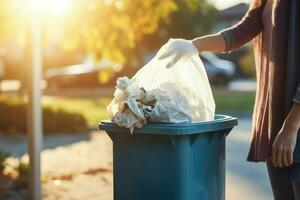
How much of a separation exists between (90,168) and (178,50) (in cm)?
546

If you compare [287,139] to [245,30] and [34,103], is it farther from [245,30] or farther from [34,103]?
[34,103]

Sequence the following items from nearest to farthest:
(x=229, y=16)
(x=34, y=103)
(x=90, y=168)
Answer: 1. (x=34, y=103)
2. (x=90, y=168)
3. (x=229, y=16)

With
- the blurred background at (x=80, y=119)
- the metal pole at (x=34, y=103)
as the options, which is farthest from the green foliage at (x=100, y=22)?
the metal pole at (x=34, y=103)

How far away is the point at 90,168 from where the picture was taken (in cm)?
878

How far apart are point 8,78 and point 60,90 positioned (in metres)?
5.78

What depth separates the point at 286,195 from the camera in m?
3.32

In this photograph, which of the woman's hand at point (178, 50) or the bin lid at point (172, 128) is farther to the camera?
the woman's hand at point (178, 50)

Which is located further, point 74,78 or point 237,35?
point 74,78

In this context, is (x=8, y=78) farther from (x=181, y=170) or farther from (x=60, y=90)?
(x=181, y=170)

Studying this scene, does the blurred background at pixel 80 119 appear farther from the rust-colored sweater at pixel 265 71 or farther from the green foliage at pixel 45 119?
the rust-colored sweater at pixel 265 71

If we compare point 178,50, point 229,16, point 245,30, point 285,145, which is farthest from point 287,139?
point 229,16

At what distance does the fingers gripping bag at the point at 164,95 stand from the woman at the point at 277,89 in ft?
1.20

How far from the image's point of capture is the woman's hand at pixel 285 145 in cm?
289

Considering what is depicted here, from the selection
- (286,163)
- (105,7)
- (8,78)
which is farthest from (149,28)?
(8,78)
